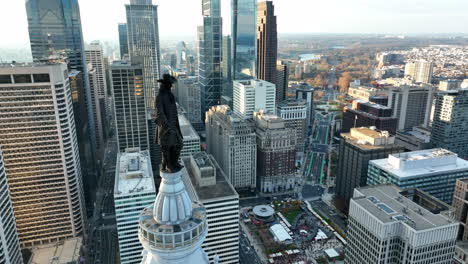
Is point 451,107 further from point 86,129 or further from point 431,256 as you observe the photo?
point 86,129

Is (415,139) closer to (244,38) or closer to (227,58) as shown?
(244,38)

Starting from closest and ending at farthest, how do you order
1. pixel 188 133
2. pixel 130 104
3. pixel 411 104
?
pixel 130 104
pixel 188 133
pixel 411 104

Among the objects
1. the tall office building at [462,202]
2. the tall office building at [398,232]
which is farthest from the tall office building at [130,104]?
the tall office building at [462,202]

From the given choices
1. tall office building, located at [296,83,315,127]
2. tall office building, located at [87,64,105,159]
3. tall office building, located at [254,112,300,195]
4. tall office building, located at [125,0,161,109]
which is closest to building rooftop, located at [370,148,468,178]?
tall office building, located at [254,112,300,195]

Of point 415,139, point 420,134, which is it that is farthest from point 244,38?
point 420,134

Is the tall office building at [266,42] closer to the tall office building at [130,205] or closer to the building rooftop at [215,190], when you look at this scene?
the building rooftop at [215,190]

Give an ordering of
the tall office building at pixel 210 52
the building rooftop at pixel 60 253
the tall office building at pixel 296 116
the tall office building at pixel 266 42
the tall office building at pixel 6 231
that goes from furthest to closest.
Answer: the tall office building at pixel 266 42 → the tall office building at pixel 210 52 → the tall office building at pixel 296 116 → the building rooftop at pixel 60 253 → the tall office building at pixel 6 231
